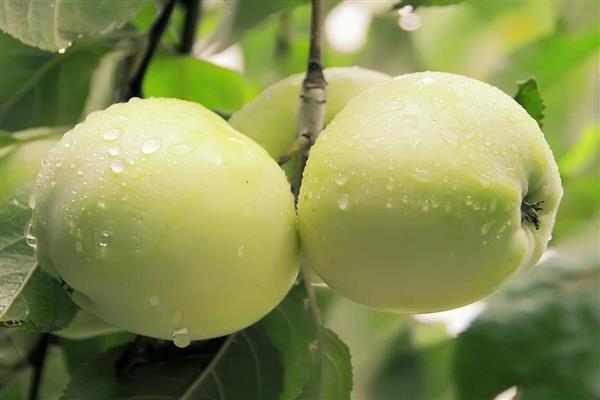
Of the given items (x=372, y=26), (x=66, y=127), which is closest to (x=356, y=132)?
(x=66, y=127)

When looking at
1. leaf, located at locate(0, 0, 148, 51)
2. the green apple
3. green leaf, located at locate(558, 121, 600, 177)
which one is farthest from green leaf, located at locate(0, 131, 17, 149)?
green leaf, located at locate(558, 121, 600, 177)

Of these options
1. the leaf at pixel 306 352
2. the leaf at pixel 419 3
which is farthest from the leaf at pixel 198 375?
the leaf at pixel 419 3

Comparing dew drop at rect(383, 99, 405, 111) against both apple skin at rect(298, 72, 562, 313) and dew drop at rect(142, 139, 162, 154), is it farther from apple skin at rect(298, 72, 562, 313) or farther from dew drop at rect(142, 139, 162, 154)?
dew drop at rect(142, 139, 162, 154)

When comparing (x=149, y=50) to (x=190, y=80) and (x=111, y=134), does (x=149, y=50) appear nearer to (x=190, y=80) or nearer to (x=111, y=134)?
(x=190, y=80)

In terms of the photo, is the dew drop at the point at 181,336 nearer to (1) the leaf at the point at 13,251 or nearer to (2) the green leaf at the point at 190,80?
(1) the leaf at the point at 13,251

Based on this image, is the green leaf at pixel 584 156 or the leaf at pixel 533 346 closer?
the leaf at pixel 533 346

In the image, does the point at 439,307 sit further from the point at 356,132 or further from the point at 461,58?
the point at 461,58
